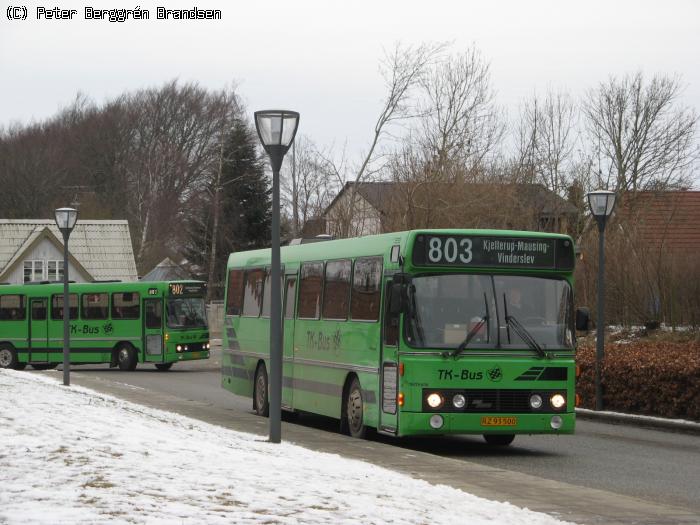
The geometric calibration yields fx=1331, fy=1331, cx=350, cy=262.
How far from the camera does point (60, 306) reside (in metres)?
45.1

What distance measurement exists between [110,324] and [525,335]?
A: 29.3 m

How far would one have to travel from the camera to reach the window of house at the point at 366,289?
1798 cm

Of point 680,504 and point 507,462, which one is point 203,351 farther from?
point 680,504

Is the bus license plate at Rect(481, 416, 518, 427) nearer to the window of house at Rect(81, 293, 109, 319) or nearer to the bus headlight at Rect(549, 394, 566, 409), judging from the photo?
the bus headlight at Rect(549, 394, 566, 409)

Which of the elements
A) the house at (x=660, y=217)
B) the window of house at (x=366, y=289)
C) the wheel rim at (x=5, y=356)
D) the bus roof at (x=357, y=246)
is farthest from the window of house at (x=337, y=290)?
the wheel rim at (x=5, y=356)

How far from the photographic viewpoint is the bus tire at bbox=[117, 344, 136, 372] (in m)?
44.2

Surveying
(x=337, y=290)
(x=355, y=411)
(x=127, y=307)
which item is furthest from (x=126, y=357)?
(x=355, y=411)

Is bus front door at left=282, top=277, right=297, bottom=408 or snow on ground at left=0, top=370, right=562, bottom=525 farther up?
bus front door at left=282, top=277, right=297, bottom=408

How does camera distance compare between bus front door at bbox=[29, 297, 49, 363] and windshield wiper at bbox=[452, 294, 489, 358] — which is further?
bus front door at bbox=[29, 297, 49, 363]

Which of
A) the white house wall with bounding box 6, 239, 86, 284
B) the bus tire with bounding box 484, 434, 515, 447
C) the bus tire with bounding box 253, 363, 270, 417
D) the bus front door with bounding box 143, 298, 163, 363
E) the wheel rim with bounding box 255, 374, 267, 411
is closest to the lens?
the bus tire with bounding box 484, 434, 515, 447

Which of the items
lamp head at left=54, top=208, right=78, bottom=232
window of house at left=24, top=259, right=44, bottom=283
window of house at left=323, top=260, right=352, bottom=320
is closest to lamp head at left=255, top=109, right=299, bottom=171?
window of house at left=323, top=260, right=352, bottom=320

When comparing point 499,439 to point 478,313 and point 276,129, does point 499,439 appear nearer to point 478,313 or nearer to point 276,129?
point 478,313

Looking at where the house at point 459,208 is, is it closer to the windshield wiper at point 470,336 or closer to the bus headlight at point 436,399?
the windshield wiper at point 470,336

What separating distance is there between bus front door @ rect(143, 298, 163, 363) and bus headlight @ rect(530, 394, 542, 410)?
93.1ft
